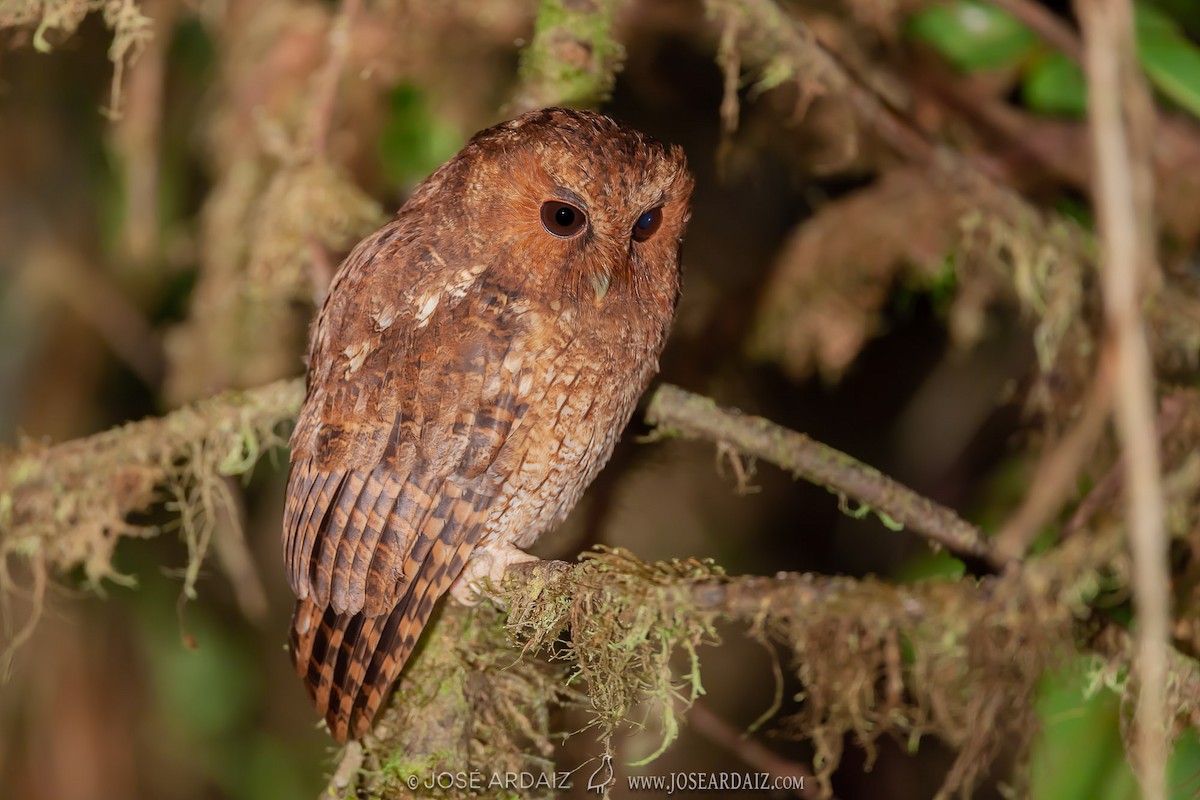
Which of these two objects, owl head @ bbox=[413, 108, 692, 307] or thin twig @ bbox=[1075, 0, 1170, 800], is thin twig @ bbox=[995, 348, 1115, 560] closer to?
thin twig @ bbox=[1075, 0, 1170, 800]

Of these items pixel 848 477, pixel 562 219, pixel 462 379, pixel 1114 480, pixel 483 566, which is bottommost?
pixel 483 566

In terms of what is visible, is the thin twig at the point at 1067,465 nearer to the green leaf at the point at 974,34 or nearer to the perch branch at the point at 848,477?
the perch branch at the point at 848,477

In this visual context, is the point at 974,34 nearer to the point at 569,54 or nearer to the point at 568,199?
the point at 569,54

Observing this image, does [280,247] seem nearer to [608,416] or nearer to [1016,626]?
[608,416]

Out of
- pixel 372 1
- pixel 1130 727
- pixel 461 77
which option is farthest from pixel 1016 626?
pixel 372 1

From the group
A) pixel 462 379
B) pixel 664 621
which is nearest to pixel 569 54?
pixel 462 379

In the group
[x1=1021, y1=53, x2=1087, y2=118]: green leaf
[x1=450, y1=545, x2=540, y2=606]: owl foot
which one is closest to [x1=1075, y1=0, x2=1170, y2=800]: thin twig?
A: [x1=450, y1=545, x2=540, y2=606]: owl foot
